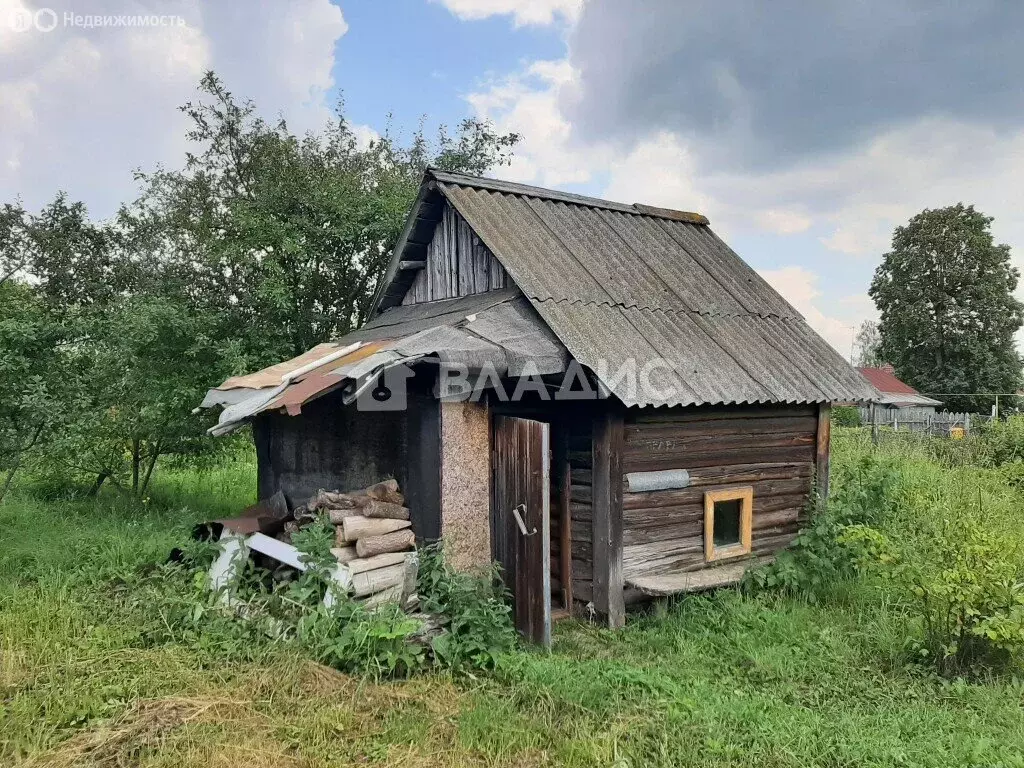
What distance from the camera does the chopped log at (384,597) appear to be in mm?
5324

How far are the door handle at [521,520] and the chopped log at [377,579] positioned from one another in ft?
3.44

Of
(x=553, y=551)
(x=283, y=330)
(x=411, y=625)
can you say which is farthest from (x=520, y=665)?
(x=283, y=330)

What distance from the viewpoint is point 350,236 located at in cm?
1092

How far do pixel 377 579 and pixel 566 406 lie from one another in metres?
2.69

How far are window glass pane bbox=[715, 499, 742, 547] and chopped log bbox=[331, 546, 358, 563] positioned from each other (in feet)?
14.6

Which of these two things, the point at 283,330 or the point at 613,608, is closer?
the point at 613,608

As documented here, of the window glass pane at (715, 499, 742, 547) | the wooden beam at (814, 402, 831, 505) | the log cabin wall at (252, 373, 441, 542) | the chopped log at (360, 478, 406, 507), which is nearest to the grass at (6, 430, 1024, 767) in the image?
the window glass pane at (715, 499, 742, 547)

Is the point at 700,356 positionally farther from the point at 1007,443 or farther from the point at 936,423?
the point at 936,423

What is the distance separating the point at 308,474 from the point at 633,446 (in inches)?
144

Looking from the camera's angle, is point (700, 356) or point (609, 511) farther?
point (700, 356)

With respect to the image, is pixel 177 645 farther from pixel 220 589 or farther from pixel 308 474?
pixel 308 474

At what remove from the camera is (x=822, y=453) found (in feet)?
27.6

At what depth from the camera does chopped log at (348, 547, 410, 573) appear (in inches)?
211

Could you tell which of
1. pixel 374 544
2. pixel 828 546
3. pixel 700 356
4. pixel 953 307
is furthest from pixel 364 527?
pixel 953 307
